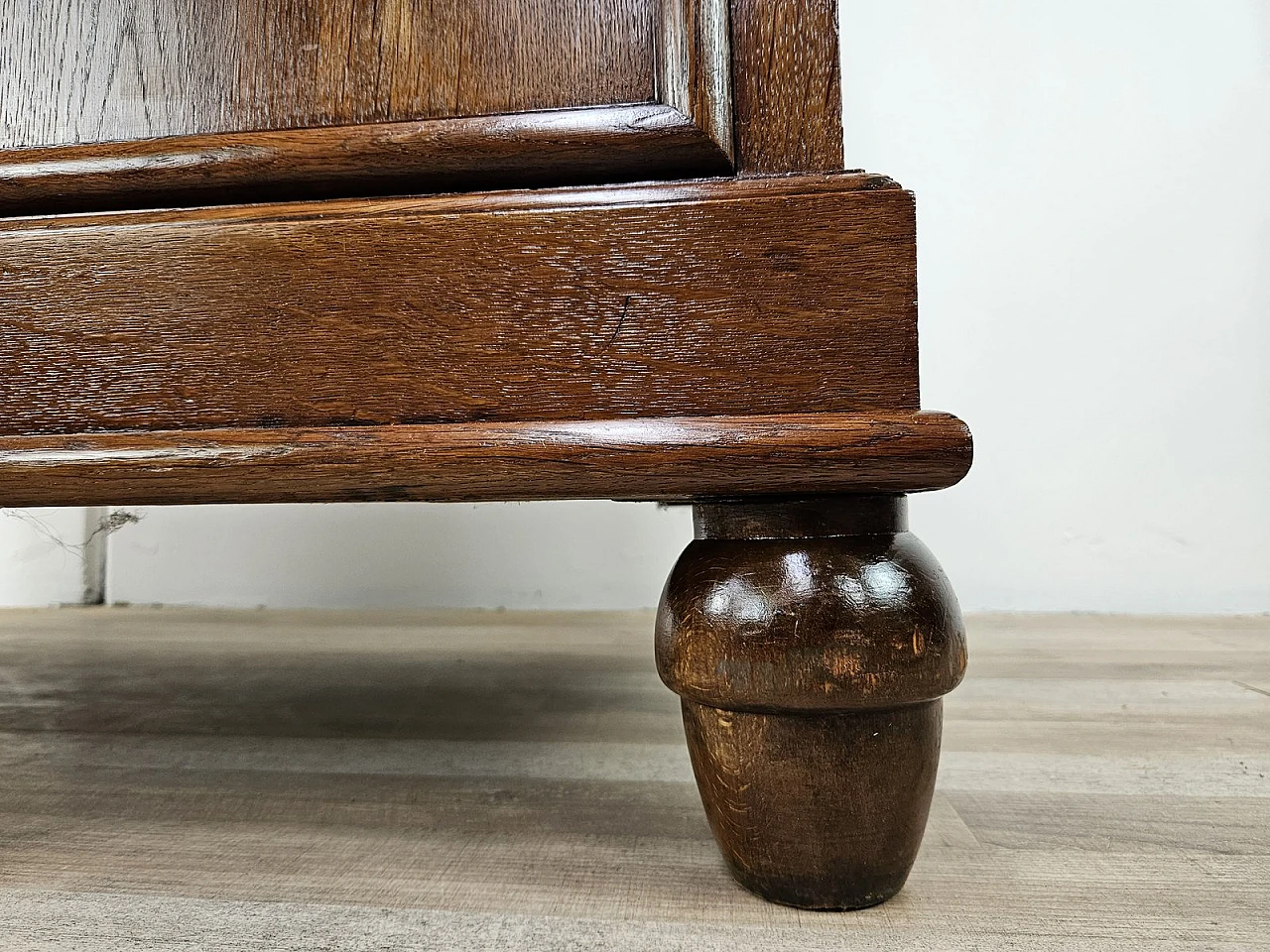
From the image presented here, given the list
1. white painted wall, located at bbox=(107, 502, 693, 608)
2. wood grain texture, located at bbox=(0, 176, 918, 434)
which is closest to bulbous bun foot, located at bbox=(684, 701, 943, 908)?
wood grain texture, located at bbox=(0, 176, 918, 434)

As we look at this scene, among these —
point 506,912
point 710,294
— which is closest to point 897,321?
point 710,294

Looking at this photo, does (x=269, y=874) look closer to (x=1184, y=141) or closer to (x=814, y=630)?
(x=814, y=630)

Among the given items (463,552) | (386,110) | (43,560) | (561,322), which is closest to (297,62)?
(386,110)

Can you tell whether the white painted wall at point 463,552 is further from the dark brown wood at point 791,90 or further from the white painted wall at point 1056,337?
the dark brown wood at point 791,90

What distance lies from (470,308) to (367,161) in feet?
0.23

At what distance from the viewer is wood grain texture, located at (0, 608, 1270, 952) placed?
0.30m

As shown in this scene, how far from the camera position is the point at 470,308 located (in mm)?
311

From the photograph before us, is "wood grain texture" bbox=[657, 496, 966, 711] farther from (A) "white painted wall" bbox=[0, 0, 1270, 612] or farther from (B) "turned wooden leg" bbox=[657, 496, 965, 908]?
(A) "white painted wall" bbox=[0, 0, 1270, 612]

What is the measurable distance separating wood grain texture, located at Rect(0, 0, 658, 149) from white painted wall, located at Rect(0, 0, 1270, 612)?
91 cm

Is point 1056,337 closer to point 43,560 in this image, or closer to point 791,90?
point 791,90

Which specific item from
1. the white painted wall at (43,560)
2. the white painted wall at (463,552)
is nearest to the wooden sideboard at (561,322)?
the white painted wall at (463,552)

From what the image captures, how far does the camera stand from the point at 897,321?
0.98 ft

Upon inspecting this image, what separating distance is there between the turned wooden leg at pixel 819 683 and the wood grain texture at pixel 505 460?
0.9 inches

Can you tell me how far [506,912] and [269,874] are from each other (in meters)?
0.10
